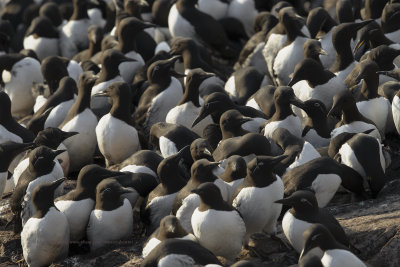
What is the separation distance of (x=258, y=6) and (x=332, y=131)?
6.37 meters

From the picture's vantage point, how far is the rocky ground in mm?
10141

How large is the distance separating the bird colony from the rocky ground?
58 millimetres

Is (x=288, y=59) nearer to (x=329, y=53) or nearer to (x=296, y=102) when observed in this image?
(x=329, y=53)

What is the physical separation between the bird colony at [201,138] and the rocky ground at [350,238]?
58 millimetres

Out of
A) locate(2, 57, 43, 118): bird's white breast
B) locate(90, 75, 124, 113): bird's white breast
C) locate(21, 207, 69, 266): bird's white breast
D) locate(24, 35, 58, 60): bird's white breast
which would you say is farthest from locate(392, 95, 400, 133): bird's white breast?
locate(24, 35, 58, 60): bird's white breast

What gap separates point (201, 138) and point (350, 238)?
2.54m

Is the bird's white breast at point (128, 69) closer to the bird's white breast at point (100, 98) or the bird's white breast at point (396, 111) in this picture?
the bird's white breast at point (100, 98)

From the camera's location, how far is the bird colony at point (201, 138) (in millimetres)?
10406

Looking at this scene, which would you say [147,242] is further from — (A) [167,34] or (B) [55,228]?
(A) [167,34]

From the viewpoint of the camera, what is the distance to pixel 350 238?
10.3m

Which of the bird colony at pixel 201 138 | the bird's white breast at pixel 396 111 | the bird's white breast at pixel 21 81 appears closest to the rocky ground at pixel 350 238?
the bird colony at pixel 201 138

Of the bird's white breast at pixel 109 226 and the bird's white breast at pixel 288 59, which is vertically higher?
the bird's white breast at pixel 288 59

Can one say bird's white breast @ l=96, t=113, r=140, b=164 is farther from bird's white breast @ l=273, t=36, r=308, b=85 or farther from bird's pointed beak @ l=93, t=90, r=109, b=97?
bird's white breast @ l=273, t=36, r=308, b=85

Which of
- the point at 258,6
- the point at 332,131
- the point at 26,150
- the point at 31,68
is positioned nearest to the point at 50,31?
the point at 31,68
